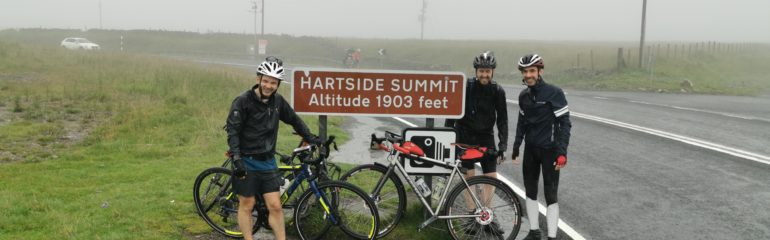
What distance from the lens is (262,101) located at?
4812 millimetres

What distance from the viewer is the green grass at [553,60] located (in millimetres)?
32750

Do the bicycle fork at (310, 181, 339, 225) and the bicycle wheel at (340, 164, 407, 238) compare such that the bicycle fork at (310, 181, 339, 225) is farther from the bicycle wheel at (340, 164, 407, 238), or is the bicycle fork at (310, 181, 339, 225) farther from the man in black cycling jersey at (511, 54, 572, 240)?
the man in black cycling jersey at (511, 54, 572, 240)

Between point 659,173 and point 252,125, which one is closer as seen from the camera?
point 252,125

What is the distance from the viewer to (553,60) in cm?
4762

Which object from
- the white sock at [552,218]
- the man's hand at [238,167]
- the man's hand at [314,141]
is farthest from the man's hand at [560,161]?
the man's hand at [238,167]

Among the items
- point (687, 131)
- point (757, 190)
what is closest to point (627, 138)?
point (687, 131)

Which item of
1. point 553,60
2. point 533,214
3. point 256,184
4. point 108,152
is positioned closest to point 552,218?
point 533,214

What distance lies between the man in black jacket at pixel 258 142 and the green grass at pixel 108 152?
1043 mm

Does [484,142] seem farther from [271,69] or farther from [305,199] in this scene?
[271,69]

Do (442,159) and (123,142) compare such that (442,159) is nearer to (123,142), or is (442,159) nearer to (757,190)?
(757,190)

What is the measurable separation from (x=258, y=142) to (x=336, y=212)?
994 mm

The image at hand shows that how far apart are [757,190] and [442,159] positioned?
16.7ft

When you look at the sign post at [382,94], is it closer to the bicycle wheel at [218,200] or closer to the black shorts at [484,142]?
the black shorts at [484,142]

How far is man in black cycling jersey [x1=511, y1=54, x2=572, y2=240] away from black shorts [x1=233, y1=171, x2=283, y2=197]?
2.37m
